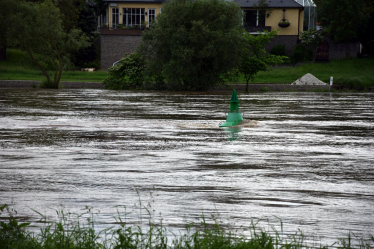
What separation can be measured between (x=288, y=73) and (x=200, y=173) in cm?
4924

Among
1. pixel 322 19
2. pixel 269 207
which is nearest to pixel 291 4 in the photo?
pixel 322 19

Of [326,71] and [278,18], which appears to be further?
[278,18]

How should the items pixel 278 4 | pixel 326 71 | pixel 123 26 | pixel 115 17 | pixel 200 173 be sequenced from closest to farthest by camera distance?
pixel 200 173, pixel 326 71, pixel 278 4, pixel 123 26, pixel 115 17

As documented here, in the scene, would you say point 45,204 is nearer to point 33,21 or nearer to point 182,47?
point 182,47

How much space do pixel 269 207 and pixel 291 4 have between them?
62404mm

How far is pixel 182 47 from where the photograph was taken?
131 ft

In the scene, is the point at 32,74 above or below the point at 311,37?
below

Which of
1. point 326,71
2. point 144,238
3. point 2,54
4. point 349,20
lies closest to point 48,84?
point 2,54

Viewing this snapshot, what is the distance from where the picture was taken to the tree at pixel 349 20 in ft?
205

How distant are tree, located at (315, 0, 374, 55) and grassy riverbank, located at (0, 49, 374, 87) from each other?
11.0 ft

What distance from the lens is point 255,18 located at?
66438 mm

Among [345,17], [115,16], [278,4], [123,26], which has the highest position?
[278,4]

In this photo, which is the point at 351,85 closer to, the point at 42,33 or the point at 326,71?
the point at 326,71

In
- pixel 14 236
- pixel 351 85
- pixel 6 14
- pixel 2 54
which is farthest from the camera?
pixel 2 54
